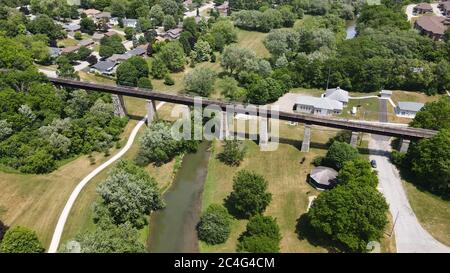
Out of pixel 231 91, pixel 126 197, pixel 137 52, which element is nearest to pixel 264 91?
pixel 231 91

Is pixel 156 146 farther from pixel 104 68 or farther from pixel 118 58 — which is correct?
pixel 118 58

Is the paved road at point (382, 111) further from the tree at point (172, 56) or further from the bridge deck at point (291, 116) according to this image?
the tree at point (172, 56)

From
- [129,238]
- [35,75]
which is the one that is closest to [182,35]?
[35,75]

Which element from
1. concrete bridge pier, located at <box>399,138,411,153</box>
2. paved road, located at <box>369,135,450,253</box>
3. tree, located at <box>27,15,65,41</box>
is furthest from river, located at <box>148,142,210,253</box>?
tree, located at <box>27,15,65,41</box>

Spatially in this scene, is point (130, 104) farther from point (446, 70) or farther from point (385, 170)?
point (446, 70)

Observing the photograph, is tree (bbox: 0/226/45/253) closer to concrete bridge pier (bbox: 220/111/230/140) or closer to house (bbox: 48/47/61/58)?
concrete bridge pier (bbox: 220/111/230/140)
